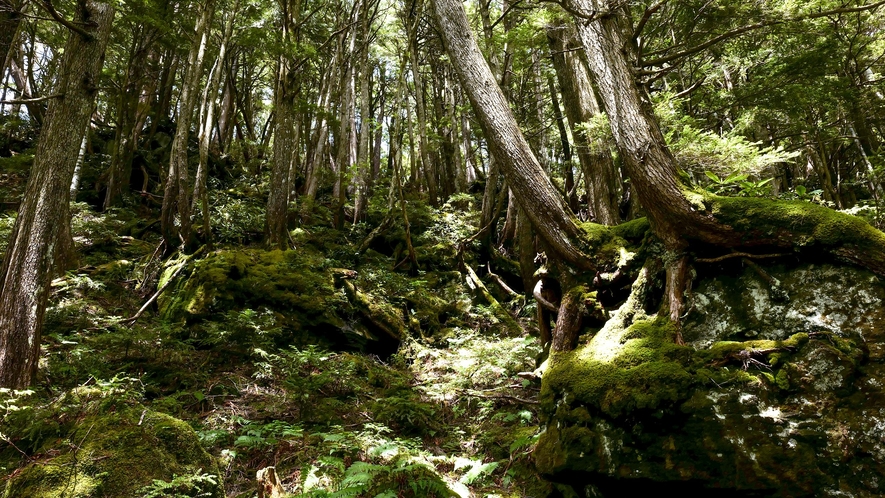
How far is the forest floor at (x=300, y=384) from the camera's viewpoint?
3.62 meters

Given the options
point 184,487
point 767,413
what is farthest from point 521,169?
point 184,487

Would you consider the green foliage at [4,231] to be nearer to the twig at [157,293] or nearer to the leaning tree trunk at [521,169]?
the twig at [157,293]

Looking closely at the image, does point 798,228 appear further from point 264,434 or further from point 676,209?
point 264,434

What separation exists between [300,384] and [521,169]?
3.76 metres

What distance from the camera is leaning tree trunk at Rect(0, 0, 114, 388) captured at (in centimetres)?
438

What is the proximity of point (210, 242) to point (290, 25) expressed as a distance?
4997 mm

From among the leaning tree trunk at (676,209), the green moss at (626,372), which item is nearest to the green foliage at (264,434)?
the green moss at (626,372)

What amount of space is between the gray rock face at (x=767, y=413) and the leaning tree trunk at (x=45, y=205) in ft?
17.0

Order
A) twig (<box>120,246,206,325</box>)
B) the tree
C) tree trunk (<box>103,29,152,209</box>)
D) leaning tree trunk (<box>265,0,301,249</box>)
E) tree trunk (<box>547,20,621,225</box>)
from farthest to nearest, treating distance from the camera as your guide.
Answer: tree trunk (<box>103,29,152,209</box>) < leaning tree trunk (<box>265,0,301,249</box>) < tree trunk (<box>547,20,621,225</box>) < twig (<box>120,246,206,325</box>) < the tree

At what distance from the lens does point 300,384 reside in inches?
211

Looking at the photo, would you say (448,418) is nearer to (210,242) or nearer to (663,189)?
(663,189)

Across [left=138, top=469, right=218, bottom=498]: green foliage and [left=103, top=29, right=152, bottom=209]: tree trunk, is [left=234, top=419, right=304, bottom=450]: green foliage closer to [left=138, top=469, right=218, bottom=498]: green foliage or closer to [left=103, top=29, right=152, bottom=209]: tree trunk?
[left=138, top=469, right=218, bottom=498]: green foliage

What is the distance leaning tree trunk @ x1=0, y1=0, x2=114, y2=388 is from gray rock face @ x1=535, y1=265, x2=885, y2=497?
5193 mm

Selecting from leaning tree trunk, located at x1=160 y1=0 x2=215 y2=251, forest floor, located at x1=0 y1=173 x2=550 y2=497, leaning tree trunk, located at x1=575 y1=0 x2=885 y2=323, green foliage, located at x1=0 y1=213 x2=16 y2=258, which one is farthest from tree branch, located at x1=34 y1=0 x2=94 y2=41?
leaning tree trunk, located at x1=575 y1=0 x2=885 y2=323
